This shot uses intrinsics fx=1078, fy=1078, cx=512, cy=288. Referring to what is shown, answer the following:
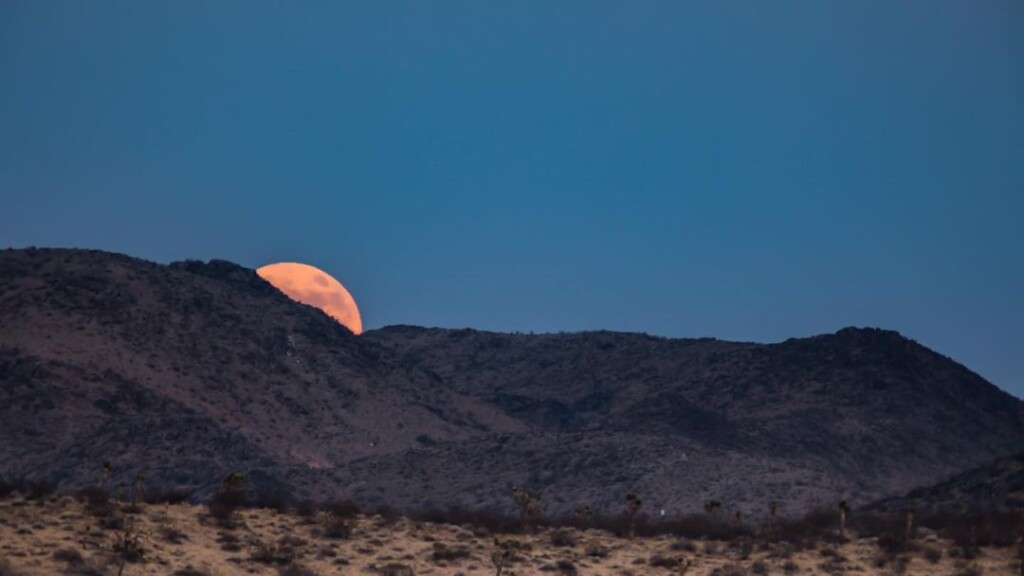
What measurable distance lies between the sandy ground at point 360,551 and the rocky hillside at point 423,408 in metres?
30.7

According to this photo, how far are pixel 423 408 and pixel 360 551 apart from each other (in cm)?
7734

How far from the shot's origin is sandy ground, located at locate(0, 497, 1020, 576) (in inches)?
1188

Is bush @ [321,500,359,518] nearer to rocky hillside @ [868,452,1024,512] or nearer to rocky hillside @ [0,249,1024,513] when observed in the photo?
rocky hillside @ [868,452,1024,512]

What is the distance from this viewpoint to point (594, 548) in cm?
3809

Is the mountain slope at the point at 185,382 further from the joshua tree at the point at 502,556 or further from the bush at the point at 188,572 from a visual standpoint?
the bush at the point at 188,572

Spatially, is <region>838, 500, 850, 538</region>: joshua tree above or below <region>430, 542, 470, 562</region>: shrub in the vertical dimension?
above

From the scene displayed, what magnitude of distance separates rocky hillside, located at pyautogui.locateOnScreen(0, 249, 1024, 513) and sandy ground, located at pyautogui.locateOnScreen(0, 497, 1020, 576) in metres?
30.7

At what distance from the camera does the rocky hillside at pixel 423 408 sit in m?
76.6

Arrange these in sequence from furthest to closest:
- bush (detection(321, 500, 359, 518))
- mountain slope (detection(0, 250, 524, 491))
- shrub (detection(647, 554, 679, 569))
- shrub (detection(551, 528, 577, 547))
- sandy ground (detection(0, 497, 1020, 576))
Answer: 1. mountain slope (detection(0, 250, 524, 491))
2. bush (detection(321, 500, 359, 518))
3. shrub (detection(551, 528, 577, 547))
4. shrub (detection(647, 554, 679, 569))
5. sandy ground (detection(0, 497, 1020, 576))

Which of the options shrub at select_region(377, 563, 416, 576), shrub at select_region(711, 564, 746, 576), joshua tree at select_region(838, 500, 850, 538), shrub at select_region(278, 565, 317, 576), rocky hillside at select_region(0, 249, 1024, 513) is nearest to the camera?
shrub at select_region(278, 565, 317, 576)

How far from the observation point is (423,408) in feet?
369

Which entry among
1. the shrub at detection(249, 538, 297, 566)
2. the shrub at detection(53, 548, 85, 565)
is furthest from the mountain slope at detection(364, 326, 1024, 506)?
the shrub at detection(53, 548, 85, 565)

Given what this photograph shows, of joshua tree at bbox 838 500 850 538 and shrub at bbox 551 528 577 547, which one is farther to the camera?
joshua tree at bbox 838 500 850 538

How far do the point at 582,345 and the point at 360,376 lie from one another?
164 ft
